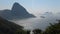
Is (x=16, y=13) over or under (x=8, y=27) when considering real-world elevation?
over

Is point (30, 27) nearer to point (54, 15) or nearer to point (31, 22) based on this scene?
point (31, 22)

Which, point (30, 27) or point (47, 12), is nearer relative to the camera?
point (30, 27)

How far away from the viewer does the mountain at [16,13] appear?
22.1ft

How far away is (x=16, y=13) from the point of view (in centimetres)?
698

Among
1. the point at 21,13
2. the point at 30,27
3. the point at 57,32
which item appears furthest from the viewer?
the point at 21,13

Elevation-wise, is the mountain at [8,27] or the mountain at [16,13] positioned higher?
the mountain at [16,13]

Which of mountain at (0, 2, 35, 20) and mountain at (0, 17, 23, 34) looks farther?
mountain at (0, 2, 35, 20)

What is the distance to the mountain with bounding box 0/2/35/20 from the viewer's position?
22.1 feet

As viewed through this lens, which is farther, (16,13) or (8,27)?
(16,13)

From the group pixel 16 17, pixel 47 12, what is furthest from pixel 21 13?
pixel 47 12

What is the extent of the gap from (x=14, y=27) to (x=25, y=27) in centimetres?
50

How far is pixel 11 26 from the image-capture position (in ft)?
21.6

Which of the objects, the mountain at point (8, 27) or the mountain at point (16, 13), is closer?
the mountain at point (8, 27)

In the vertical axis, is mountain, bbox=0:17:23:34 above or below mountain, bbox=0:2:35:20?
below
